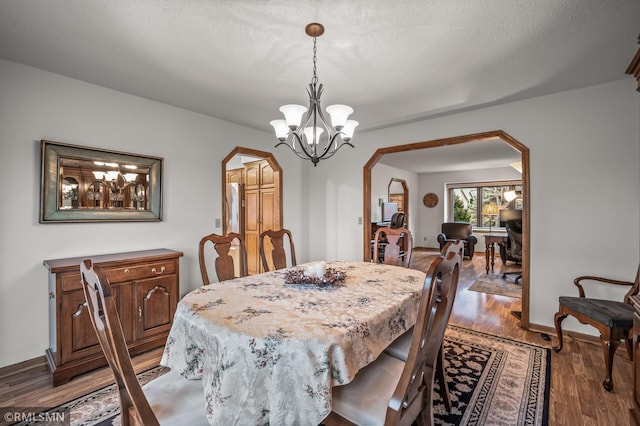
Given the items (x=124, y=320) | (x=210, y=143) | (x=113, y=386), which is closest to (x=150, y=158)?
(x=210, y=143)

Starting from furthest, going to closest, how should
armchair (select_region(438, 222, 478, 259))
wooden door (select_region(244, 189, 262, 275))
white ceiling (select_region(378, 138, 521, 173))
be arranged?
armchair (select_region(438, 222, 478, 259)) → white ceiling (select_region(378, 138, 521, 173)) → wooden door (select_region(244, 189, 262, 275))

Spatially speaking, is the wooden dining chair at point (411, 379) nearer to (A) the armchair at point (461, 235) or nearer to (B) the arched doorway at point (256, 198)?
(B) the arched doorway at point (256, 198)

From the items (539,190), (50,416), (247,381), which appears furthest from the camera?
(539,190)

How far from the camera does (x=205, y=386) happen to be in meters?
1.14

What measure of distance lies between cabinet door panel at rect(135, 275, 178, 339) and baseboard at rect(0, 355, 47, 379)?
0.74m

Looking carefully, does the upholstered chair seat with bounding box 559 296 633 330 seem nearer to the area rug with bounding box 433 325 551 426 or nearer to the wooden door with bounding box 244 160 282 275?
the area rug with bounding box 433 325 551 426

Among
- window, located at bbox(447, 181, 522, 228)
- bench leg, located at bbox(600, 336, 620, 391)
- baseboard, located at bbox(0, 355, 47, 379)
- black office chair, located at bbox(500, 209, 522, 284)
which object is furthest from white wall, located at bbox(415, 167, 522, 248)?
baseboard, located at bbox(0, 355, 47, 379)

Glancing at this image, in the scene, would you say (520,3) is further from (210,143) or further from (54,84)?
(54,84)

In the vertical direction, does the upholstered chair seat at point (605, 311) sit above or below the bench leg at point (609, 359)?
above

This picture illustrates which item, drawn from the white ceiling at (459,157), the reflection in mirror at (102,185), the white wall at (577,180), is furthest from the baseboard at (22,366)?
the white ceiling at (459,157)

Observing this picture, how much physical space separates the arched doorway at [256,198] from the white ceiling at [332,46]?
1.69 meters

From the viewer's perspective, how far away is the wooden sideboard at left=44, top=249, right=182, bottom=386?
6.98ft

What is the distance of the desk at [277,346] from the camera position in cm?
106

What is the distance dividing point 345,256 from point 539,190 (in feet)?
8.38
